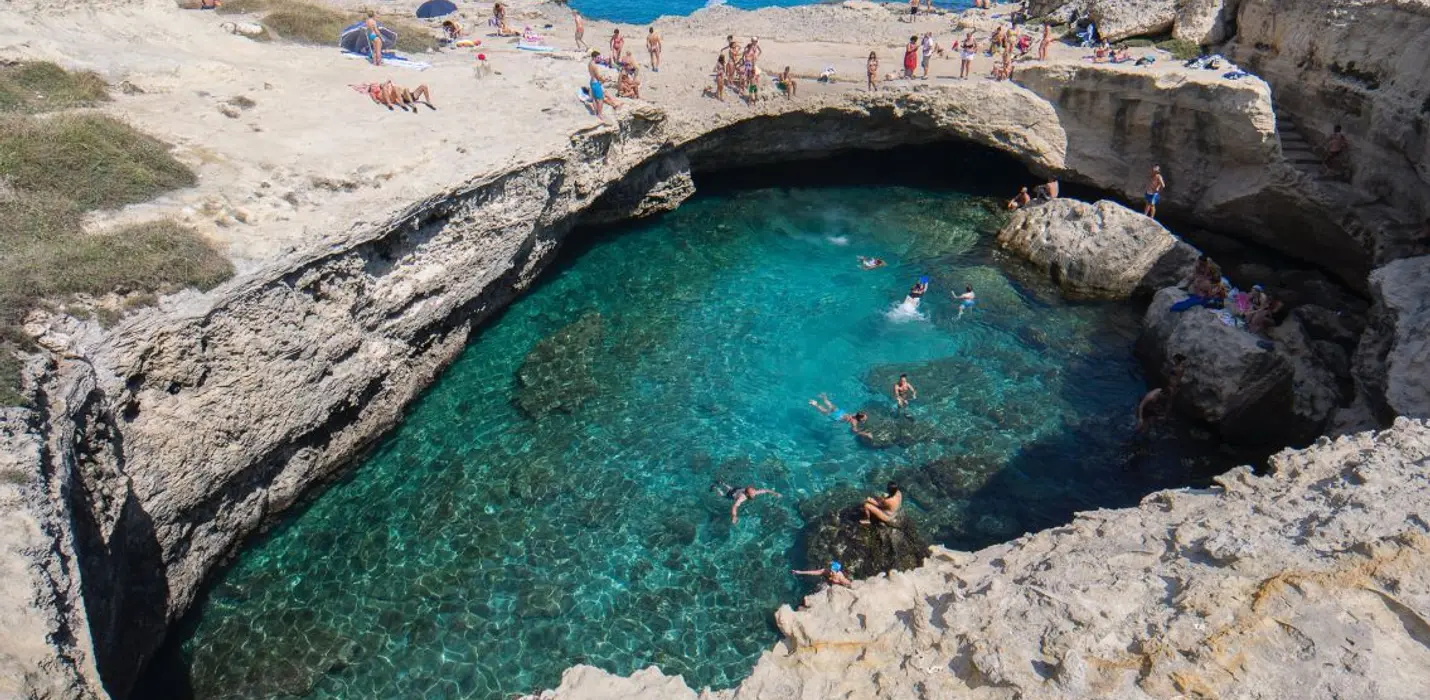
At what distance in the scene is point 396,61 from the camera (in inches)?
884

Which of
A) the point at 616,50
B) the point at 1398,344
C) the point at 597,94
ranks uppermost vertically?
the point at 597,94

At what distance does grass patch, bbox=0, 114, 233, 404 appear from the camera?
11.2 metres

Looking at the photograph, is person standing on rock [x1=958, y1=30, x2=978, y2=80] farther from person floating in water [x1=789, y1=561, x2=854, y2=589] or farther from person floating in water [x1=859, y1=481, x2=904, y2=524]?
person floating in water [x1=789, y1=561, x2=854, y2=589]

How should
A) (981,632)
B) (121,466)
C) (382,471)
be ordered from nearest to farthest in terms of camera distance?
(981,632) < (121,466) < (382,471)

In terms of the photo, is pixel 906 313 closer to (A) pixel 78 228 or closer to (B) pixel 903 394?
(B) pixel 903 394

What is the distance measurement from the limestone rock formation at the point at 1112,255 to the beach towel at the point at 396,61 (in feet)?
56.7

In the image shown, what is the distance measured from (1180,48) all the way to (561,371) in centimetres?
2307

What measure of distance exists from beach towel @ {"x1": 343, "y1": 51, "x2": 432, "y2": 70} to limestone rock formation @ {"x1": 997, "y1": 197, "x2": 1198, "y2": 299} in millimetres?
17290

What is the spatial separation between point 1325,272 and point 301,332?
79.2 ft

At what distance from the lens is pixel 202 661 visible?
12.5 m

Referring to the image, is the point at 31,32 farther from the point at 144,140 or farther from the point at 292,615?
the point at 292,615

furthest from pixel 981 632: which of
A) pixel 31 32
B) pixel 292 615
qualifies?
pixel 31 32

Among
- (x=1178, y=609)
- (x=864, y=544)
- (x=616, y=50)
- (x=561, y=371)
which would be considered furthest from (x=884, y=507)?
(x=616, y=50)

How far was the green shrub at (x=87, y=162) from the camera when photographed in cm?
1317
